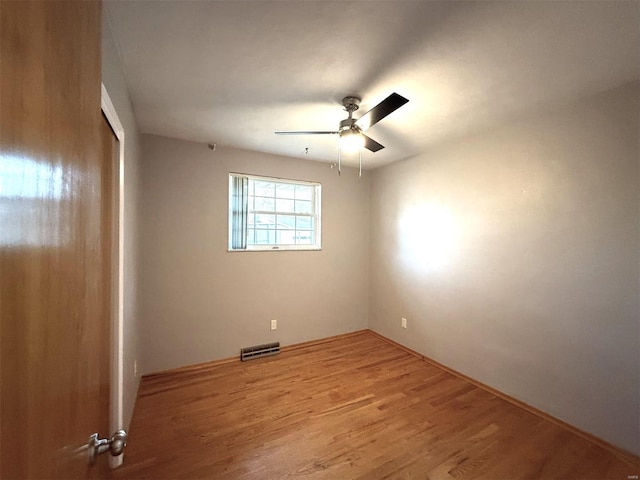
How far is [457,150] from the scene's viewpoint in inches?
105

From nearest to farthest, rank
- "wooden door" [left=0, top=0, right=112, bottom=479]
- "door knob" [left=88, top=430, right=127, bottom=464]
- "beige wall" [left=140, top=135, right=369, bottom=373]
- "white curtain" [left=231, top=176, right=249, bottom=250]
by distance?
"wooden door" [left=0, top=0, right=112, bottom=479] → "door knob" [left=88, top=430, right=127, bottom=464] → "beige wall" [left=140, top=135, right=369, bottom=373] → "white curtain" [left=231, top=176, right=249, bottom=250]

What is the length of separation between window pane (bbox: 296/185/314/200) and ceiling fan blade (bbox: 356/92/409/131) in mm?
1617

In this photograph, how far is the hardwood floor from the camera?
1.57 metres

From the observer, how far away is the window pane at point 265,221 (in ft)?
10.5

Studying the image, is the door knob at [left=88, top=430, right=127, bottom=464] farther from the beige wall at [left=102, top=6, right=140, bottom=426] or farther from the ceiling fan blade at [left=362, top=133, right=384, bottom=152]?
the ceiling fan blade at [left=362, top=133, right=384, bottom=152]

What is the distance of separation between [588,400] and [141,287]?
12.5 feet

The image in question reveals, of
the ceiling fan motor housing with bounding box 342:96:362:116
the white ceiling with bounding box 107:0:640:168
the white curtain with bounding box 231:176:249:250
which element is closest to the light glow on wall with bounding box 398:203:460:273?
the white ceiling with bounding box 107:0:640:168

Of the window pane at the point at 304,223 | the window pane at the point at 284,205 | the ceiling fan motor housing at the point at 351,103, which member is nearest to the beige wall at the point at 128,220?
the ceiling fan motor housing at the point at 351,103

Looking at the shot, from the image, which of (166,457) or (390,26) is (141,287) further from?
(390,26)

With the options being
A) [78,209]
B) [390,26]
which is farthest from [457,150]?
[78,209]

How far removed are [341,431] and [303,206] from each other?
249cm

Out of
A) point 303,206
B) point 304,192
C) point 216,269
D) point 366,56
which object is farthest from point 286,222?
point 366,56

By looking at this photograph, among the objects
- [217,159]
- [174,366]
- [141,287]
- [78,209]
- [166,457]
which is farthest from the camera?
[217,159]

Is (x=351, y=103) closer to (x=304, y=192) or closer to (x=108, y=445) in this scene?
(x=304, y=192)
